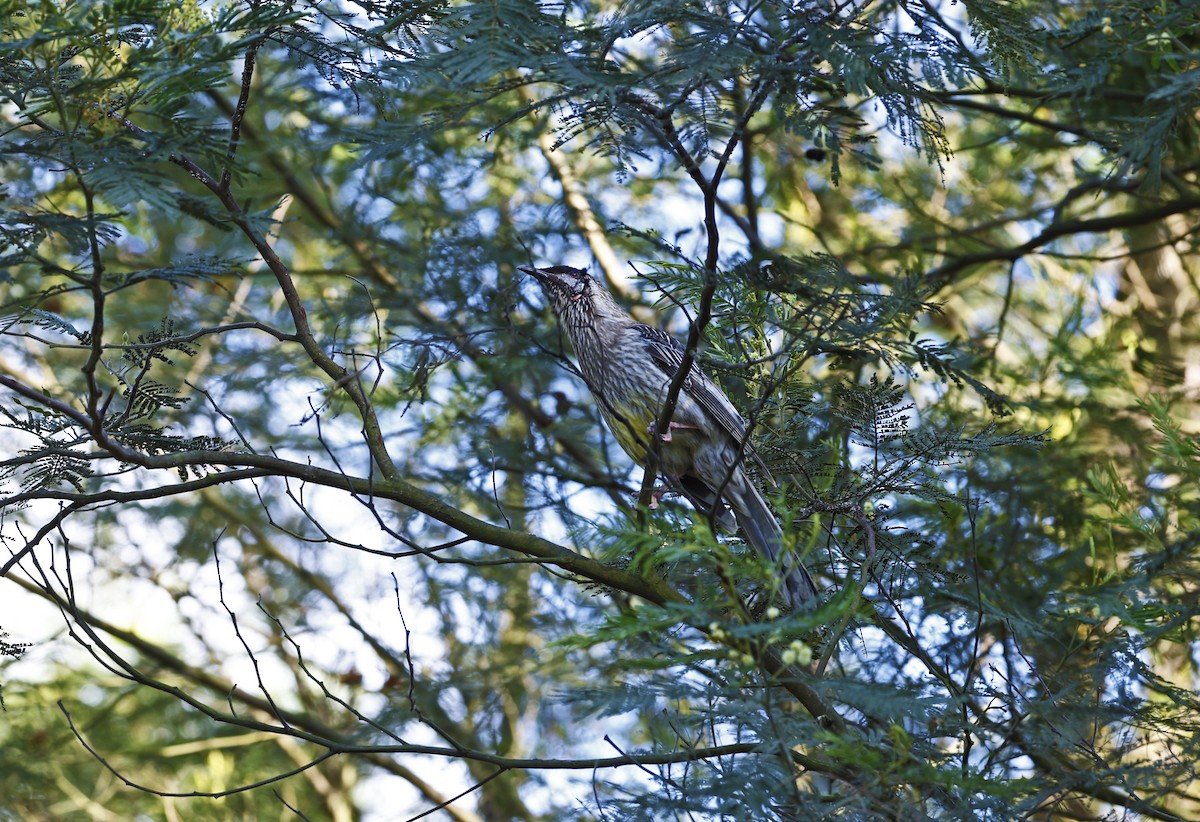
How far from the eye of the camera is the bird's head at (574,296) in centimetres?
466

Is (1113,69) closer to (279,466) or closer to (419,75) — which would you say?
(419,75)

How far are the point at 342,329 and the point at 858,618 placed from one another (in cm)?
359

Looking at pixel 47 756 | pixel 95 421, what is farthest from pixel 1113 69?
pixel 47 756

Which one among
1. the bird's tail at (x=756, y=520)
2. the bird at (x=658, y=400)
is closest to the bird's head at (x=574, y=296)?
the bird at (x=658, y=400)

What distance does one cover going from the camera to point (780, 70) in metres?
2.56

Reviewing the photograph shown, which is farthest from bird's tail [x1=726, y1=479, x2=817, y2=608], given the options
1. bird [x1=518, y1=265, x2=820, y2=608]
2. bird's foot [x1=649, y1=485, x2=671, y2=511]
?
bird's foot [x1=649, y1=485, x2=671, y2=511]

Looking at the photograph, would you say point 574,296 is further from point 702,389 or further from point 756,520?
point 756,520

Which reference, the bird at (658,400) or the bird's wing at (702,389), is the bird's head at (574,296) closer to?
the bird at (658,400)

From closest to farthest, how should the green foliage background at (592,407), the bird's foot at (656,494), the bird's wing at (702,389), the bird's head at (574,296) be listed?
the green foliage background at (592,407) < the bird's foot at (656,494) < the bird's wing at (702,389) < the bird's head at (574,296)

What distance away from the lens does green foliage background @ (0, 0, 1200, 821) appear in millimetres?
2443

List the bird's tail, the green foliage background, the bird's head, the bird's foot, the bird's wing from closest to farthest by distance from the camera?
1. the green foliage background
2. the bird's foot
3. the bird's tail
4. the bird's wing
5. the bird's head

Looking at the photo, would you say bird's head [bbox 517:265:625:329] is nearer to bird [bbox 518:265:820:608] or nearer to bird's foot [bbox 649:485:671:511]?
bird [bbox 518:265:820:608]

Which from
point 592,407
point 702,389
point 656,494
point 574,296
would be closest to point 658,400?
point 702,389

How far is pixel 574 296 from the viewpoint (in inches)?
185
